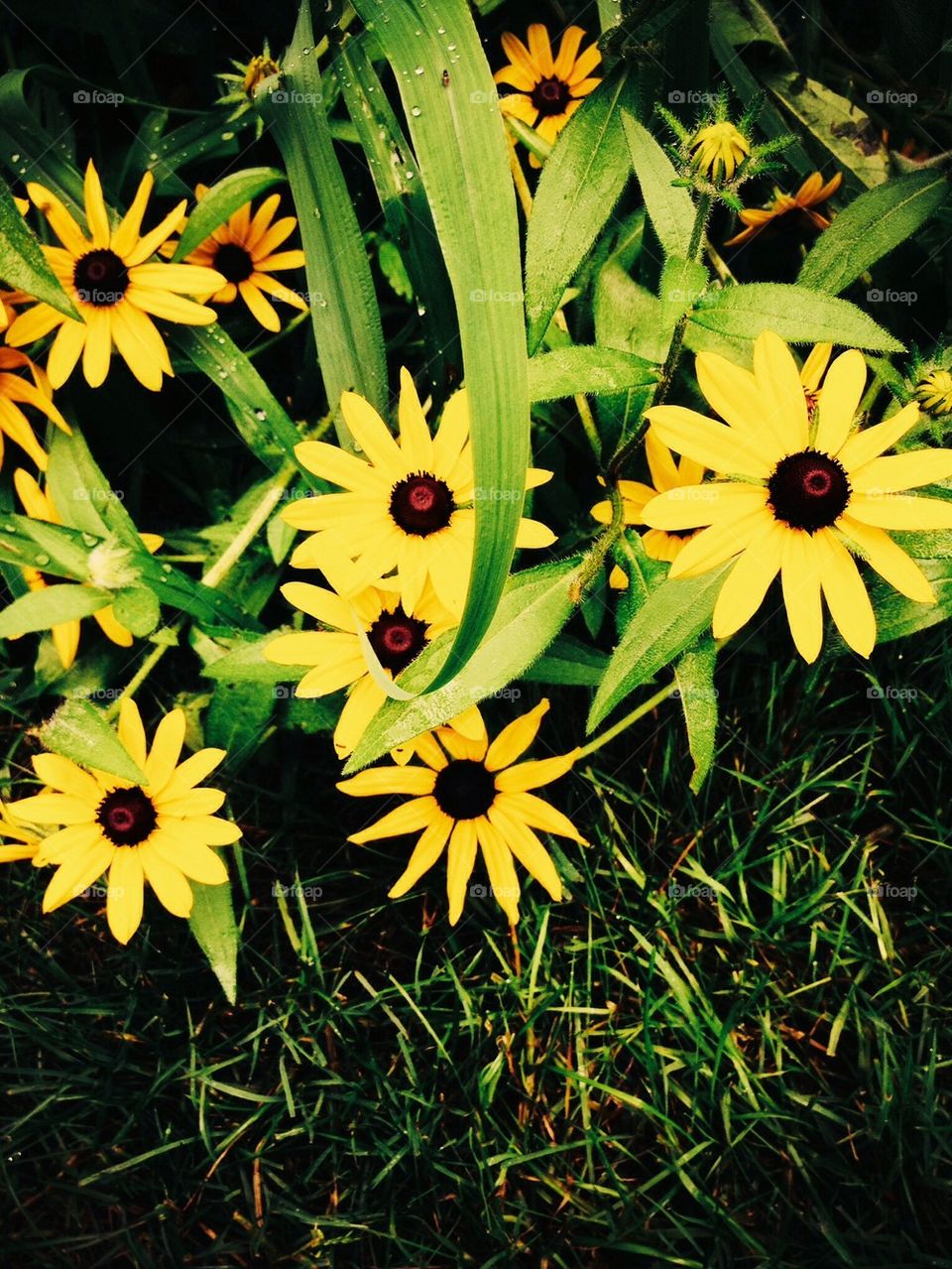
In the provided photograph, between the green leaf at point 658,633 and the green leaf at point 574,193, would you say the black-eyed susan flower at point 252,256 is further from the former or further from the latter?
the green leaf at point 658,633

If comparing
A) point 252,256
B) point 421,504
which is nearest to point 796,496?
point 421,504

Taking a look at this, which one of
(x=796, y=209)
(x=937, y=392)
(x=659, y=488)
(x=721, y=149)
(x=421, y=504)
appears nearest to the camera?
(x=721, y=149)

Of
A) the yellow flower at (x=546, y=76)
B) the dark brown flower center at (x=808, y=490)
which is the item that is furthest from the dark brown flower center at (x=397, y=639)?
the yellow flower at (x=546, y=76)

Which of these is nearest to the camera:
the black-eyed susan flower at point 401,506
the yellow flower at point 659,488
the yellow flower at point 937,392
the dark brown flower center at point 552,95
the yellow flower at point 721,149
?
the yellow flower at point 721,149

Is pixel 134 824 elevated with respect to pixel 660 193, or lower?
lower

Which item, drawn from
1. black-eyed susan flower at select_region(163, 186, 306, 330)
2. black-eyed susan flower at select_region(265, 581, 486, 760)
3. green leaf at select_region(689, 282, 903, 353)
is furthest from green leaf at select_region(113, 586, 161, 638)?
green leaf at select_region(689, 282, 903, 353)

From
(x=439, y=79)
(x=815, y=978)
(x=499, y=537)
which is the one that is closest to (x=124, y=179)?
(x=439, y=79)

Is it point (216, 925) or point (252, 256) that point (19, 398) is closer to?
point (252, 256)
